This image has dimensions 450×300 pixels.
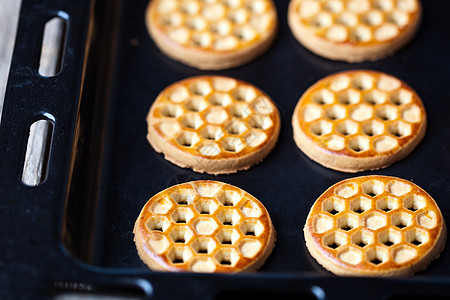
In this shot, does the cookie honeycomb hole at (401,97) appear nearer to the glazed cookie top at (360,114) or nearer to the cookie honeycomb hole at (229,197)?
the glazed cookie top at (360,114)

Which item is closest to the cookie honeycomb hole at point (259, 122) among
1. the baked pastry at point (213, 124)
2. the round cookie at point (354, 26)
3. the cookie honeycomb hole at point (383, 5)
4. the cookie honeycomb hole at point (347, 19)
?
the baked pastry at point (213, 124)

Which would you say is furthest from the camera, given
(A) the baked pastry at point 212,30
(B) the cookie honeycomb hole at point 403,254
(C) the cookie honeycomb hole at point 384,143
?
(A) the baked pastry at point 212,30

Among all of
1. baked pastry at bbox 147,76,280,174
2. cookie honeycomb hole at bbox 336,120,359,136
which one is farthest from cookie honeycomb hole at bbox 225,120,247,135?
cookie honeycomb hole at bbox 336,120,359,136

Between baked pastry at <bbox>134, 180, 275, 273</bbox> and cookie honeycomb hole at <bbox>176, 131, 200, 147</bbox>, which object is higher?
cookie honeycomb hole at <bbox>176, 131, 200, 147</bbox>

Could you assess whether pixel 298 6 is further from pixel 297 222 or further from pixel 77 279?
pixel 77 279

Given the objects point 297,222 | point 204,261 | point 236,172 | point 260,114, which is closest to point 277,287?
point 204,261

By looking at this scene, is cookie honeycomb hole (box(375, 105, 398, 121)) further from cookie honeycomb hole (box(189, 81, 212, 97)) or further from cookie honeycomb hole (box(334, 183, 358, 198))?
cookie honeycomb hole (box(189, 81, 212, 97))
